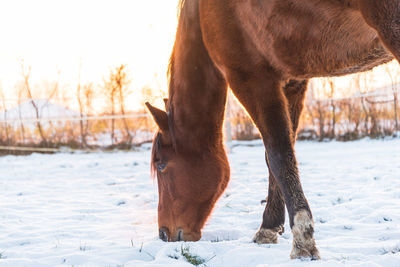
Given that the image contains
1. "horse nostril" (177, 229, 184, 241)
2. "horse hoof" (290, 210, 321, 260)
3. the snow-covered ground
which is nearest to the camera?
"horse hoof" (290, 210, 321, 260)

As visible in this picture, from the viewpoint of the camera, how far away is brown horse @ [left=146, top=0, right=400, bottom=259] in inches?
68.4

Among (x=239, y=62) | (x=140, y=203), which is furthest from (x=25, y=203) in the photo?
(x=239, y=62)

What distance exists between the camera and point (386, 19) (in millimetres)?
1318

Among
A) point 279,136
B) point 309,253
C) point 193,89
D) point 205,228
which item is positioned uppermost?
point 193,89

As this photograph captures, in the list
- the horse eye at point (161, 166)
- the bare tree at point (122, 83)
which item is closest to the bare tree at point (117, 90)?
the bare tree at point (122, 83)

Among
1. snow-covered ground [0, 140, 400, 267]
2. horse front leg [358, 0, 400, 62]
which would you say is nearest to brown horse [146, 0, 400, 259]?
horse front leg [358, 0, 400, 62]

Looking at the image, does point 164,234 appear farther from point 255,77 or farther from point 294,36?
point 294,36

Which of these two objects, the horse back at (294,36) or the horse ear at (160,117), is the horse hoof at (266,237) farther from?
the horse back at (294,36)

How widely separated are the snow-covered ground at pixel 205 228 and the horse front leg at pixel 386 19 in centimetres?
120

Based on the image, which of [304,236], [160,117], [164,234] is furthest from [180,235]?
[304,236]

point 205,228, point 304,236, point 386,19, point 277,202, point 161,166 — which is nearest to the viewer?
point 386,19

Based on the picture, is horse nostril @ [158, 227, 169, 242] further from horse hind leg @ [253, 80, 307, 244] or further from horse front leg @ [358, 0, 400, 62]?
horse front leg @ [358, 0, 400, 62]

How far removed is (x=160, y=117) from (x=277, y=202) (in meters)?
1.06

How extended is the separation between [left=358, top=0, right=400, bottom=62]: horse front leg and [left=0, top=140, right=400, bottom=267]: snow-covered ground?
1201 millimetres
